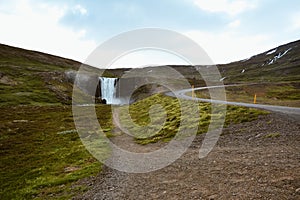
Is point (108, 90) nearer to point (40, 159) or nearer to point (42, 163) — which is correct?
point (40, 159)

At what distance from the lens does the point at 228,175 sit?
13688 millimetres

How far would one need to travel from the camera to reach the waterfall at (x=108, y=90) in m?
111

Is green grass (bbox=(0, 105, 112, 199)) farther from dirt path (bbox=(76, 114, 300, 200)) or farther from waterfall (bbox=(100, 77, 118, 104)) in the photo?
waterfall (bbox=(100, 77, 118, 104))

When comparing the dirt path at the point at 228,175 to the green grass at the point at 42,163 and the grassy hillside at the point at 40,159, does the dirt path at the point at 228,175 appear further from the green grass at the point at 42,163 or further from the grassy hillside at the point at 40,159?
the grassy hillside at the point at 40,159

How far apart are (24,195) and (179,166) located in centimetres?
1003

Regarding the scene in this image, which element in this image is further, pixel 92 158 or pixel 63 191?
pixel 92 158

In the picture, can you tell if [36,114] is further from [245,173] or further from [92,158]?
[245,173]

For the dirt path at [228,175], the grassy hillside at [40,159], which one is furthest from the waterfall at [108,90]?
the dirt path at [228,175]

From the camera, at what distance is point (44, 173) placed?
2036 cm

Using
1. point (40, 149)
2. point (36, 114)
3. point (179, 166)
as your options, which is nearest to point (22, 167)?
point (40, 149)

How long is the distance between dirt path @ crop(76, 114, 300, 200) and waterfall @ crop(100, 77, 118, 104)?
9182cm

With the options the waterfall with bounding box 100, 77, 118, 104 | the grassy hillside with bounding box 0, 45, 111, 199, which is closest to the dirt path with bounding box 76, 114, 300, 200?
the grassy hillside with bounding box 0, 45, 111, 199

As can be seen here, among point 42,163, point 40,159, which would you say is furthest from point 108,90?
point 42,163

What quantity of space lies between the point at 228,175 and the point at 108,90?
103 meters
